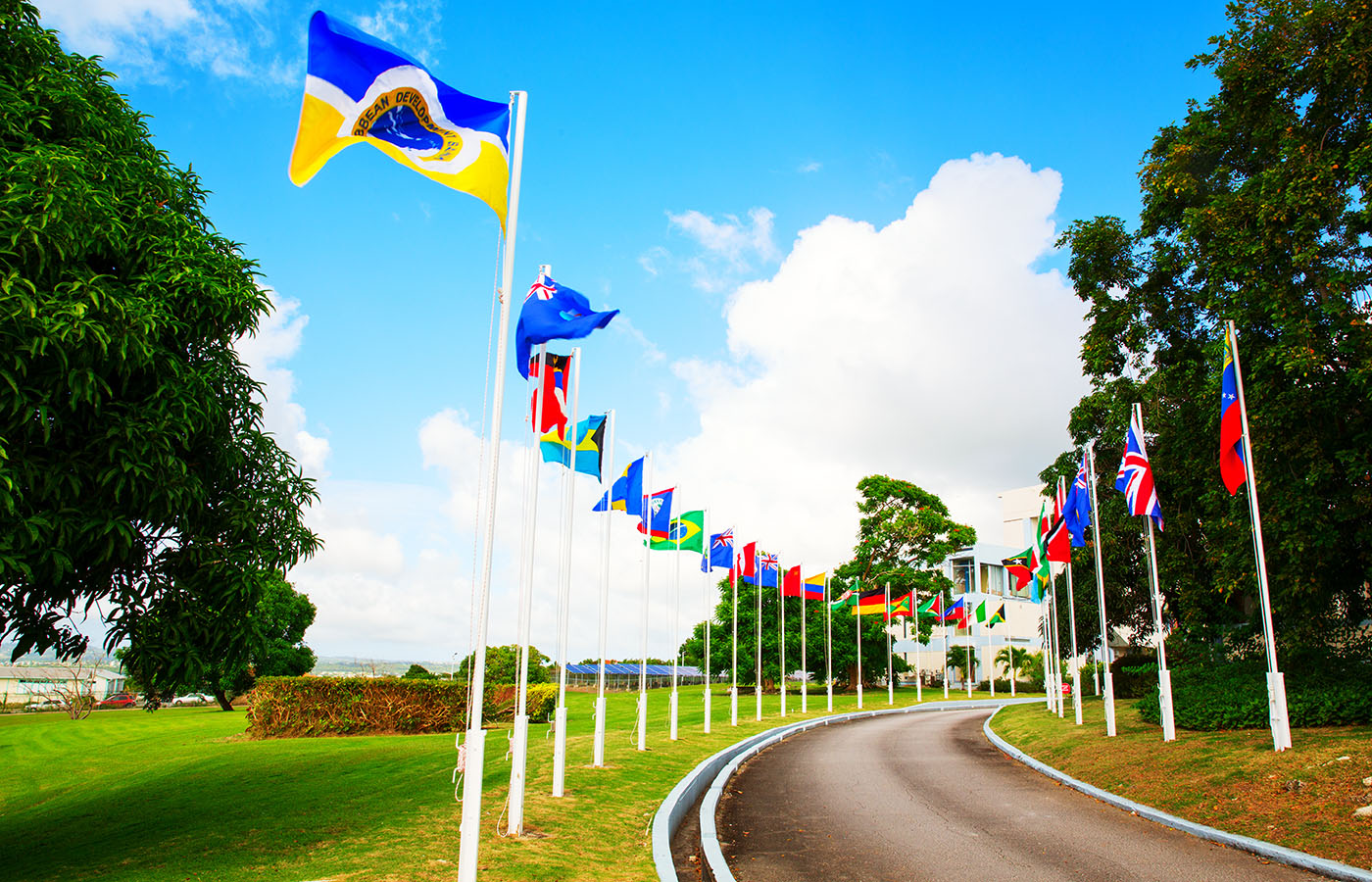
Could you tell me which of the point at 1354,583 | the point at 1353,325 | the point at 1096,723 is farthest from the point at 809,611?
the point at 1353,325

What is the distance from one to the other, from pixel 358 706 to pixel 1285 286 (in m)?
26.1

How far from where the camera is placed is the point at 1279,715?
13.6 metres

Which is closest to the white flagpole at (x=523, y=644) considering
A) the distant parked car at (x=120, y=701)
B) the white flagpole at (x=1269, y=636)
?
the white flagpole at (x=1269, y=636)

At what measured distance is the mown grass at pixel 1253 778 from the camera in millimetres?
9859

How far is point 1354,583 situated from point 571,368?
1762 centimetres

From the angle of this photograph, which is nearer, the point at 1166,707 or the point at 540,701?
the point at 1166,707

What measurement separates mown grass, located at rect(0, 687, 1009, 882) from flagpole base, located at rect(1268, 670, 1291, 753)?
9.88 m

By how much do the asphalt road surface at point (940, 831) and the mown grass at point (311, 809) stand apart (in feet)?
5.13

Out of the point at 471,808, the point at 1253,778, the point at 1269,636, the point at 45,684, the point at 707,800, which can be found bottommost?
the point at 45,684

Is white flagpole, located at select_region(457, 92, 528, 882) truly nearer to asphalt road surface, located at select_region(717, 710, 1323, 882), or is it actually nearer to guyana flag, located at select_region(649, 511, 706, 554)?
asphalt road surface, located at select_region(717, 710, 1323, 882)

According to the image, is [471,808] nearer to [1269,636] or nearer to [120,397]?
[120,397]

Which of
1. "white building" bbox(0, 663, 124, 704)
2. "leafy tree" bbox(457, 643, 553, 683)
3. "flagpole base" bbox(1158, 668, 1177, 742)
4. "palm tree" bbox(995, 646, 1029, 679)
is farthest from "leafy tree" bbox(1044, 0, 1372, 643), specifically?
"white building" bbox(0, 663, 124, 704)

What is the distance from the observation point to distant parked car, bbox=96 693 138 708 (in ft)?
166

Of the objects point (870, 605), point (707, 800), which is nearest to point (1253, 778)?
point (707, 800)
